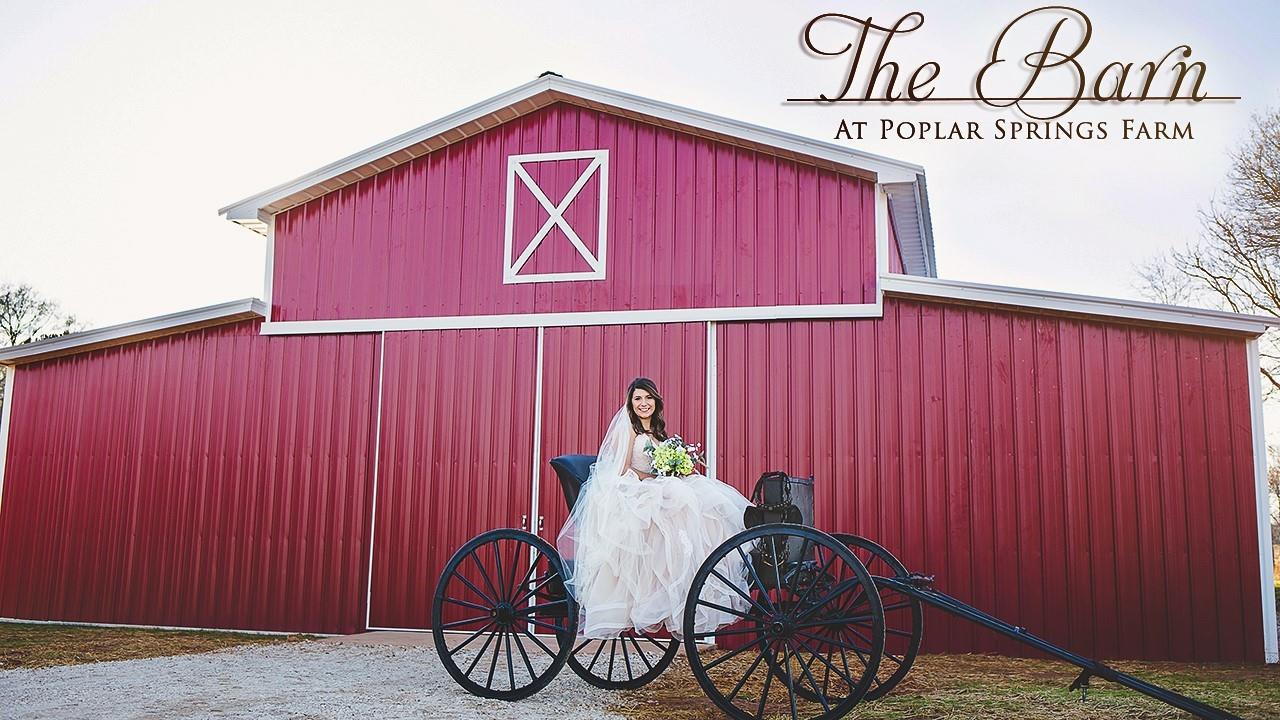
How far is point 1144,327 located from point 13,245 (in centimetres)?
2775

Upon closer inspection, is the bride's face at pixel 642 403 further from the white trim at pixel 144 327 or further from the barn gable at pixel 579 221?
the white trim at pixel 144 327

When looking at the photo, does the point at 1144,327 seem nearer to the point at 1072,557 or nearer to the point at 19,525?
the point at 1072,557

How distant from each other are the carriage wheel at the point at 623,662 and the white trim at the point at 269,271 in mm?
4646

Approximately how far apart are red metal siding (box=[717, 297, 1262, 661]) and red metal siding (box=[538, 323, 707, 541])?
0.35 meters

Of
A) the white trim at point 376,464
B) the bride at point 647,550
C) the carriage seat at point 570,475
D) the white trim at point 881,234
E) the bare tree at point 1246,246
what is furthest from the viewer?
the bare tree at point 1246,246

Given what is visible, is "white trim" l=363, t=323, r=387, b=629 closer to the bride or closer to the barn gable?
the barn gable

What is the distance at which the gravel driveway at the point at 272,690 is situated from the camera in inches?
216

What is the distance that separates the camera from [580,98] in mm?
9867

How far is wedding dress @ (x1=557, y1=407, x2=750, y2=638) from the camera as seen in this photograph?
5.36 metres

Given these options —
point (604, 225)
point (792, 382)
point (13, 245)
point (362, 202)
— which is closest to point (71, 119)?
point (362, 202)

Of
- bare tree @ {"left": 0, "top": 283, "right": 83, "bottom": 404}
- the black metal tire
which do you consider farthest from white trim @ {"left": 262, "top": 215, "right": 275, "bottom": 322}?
bare tree @ {"left": 0, "top": 283, "right": 83, "bottom": 404}

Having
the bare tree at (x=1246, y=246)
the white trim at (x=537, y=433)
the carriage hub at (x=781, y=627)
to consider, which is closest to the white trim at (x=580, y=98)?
the white trim at (x=537, y=433)

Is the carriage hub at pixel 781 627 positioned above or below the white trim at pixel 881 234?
below

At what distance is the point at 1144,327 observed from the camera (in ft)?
27.2
